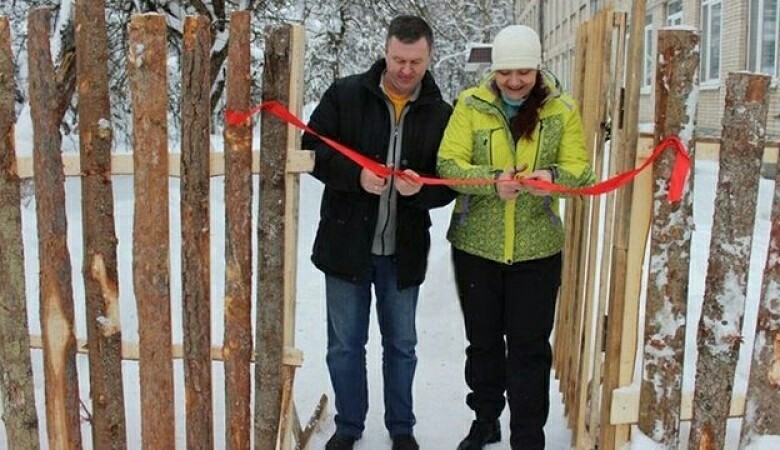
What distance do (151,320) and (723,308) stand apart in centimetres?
199

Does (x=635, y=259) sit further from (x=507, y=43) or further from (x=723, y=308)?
(x=507, y=43)

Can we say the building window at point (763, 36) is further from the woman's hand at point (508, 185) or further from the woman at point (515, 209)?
the woman's hand at point (508, 185)

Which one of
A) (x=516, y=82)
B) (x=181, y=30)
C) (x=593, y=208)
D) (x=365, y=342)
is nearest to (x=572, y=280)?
(x=593, y=208)

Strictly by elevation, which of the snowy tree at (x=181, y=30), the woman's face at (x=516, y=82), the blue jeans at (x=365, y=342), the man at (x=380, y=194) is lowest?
the blue jeans at (x=365, y=342)

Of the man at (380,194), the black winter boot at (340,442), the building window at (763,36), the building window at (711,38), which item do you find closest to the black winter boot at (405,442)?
the black winter boot at (340,442)

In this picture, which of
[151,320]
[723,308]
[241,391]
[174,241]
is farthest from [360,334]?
[174,241]

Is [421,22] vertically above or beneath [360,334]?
above

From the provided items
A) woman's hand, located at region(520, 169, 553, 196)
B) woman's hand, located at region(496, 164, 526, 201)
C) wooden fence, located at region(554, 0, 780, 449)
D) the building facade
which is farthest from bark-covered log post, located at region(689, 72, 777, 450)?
the building facade

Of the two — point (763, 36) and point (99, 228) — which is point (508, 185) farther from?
point (763, 36)

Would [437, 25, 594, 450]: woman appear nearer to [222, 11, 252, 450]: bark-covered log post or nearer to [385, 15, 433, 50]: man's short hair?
[385, 15, 433, 50]: man's short hair

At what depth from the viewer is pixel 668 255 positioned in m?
2.66

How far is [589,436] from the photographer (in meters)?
3.41

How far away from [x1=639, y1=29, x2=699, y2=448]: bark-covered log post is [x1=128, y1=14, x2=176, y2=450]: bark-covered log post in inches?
66.7

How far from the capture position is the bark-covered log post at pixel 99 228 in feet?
8.78
